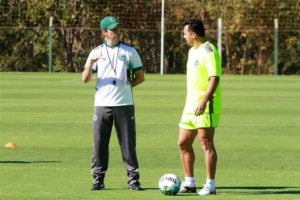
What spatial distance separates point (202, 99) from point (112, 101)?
3.65 ft

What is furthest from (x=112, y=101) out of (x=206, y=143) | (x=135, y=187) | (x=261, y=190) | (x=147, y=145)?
(x=147, y=145)

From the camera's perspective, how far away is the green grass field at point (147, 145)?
464 inches

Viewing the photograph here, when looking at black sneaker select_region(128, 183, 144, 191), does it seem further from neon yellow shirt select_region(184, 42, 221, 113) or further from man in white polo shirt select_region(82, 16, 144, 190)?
neon yellow shirt select_region(184, 42, 221, 113)

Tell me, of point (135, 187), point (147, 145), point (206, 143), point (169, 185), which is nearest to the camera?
point (169, 185)

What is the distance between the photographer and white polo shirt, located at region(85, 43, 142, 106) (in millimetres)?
11727

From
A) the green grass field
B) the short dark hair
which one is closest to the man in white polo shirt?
the green grass field

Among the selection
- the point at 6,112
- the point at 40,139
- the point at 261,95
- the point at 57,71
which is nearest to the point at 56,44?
the point at 57,71

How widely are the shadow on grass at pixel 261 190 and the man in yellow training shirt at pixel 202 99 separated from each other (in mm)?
430

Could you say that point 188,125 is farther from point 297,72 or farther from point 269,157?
point 297,72

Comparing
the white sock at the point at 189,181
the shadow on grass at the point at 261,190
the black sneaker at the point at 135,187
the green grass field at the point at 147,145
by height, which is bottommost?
the green grass field at the point at 147,145

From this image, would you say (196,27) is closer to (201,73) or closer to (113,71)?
(201,73)

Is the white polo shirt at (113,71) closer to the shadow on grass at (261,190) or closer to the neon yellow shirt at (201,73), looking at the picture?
the neon yellow shirt at (201,73)

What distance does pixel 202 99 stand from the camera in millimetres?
11297

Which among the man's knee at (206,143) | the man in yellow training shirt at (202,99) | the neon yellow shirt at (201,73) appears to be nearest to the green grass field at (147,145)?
the man in yellow training shirt at (202,99)
